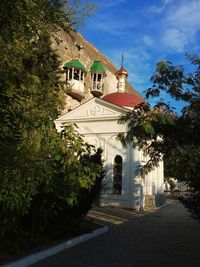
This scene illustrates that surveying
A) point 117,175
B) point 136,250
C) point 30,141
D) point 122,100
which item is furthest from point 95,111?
point 30,141

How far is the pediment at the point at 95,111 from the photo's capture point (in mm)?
24000

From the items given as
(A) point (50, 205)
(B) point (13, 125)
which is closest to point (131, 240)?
(A) point (50, 205)

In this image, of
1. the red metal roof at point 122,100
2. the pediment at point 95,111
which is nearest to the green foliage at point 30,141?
the pediment at point 95,111

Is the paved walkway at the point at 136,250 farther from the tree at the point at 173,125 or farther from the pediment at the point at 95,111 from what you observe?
the pediment at the point at 95,111

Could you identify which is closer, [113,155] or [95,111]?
[113,155]

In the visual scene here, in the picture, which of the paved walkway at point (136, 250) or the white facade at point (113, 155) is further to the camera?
the white facade at point (113, 155)

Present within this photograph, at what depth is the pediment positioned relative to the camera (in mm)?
24000

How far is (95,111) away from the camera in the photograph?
24.9 m

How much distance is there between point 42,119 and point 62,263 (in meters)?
3.06

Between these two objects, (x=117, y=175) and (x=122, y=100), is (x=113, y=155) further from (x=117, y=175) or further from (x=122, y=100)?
(x=122, y=100)

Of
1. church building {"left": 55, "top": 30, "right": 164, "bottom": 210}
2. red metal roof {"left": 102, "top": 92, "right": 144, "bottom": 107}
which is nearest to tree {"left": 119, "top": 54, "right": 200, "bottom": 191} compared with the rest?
church building {"left": 55, "top": 30, "right": 164, "bottom": 210}

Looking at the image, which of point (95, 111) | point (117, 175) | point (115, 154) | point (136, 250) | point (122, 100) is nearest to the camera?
point (136, 250)

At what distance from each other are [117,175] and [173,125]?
15991 mm

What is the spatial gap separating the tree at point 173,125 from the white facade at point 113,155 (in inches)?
520
